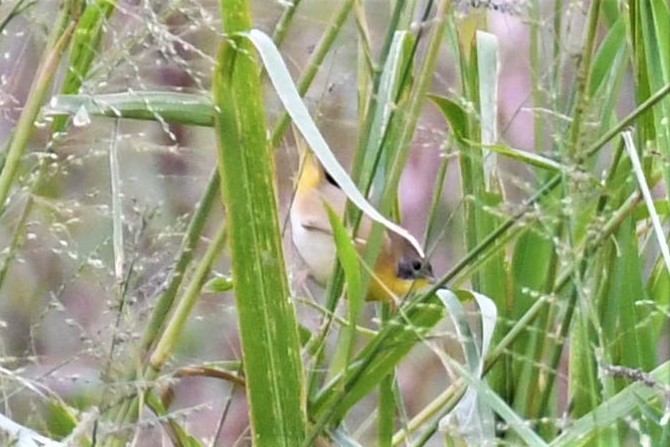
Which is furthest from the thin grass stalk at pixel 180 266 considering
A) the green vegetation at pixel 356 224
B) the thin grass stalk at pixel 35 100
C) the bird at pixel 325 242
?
the bird at pixel 325 242

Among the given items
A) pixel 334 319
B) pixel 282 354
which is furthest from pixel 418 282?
pixel 282 354

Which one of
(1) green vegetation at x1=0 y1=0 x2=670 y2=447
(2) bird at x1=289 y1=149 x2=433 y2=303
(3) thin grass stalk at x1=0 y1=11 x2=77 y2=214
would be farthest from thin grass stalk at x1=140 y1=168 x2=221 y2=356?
(2) bird at x1=289 y1=149 x2=433 y2=303

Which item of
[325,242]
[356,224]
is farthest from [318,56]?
[325,242]

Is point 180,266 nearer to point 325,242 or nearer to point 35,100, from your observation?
point 35,100

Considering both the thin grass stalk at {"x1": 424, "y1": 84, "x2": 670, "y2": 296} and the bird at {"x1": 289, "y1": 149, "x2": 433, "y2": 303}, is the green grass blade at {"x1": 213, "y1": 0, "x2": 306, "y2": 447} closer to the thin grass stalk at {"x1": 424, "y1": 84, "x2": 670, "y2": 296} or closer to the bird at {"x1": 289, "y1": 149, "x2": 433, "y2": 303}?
the thin grass stalk at {"x1": 424, "y1": 84, "x2": 670, "y2": 296}

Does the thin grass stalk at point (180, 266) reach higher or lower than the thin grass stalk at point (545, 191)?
lower

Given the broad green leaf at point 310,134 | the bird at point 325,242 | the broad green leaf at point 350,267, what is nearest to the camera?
the broad green leaf at point 310,134

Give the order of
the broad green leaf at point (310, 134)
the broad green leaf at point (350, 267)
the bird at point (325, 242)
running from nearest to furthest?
the broad green leaf at point (310, 134), the broad green leaf at point (350, 267), the bird at point (325, 242)

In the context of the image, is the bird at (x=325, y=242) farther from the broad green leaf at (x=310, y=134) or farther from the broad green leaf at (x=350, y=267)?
the broad green leaf at (x=310, y=134)
